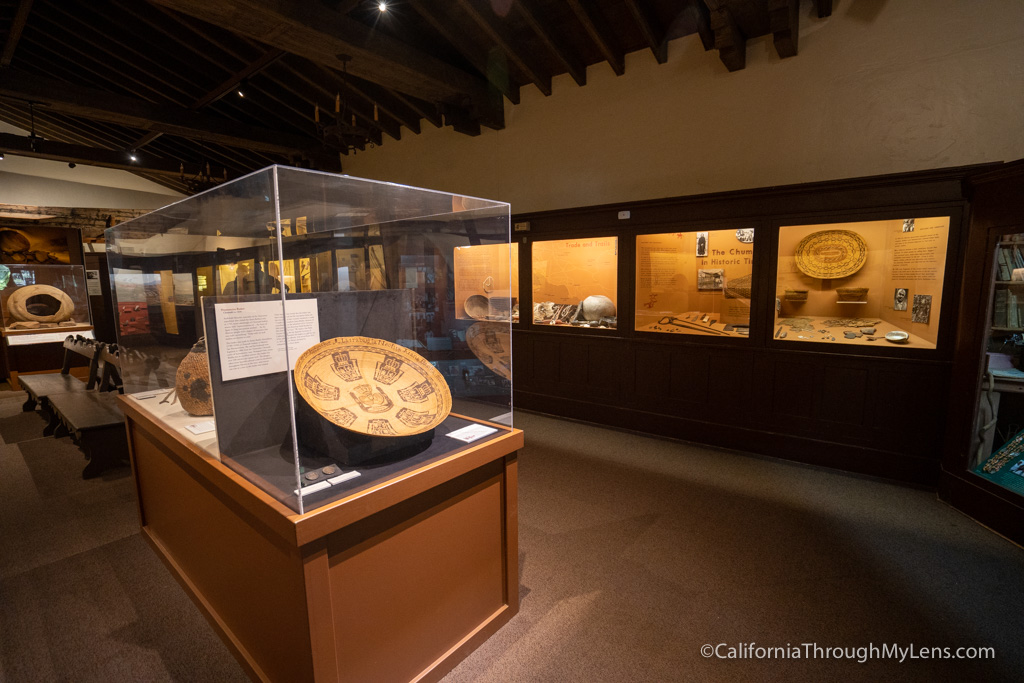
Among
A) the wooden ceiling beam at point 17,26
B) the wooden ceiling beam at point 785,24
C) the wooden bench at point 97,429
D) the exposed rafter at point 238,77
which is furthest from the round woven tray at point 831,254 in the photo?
the wooden ceiling beam at point 17,26

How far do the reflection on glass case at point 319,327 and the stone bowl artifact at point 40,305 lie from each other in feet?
19.6

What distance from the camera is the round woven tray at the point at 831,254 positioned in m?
3.25

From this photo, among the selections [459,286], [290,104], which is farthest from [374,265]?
[290,104]

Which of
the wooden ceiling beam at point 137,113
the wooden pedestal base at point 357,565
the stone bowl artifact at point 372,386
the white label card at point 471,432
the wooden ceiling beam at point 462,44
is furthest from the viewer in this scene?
the wooden ceiling beam at point 137,113

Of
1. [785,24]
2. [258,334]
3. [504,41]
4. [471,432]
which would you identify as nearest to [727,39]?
[785,24]

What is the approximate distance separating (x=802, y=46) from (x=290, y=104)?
19.1 feet

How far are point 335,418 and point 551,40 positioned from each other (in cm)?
398

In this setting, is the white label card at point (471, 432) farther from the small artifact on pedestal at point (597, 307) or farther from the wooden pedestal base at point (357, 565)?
the small artifact on pedestal at point (597, 307)

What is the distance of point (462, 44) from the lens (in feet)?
13.9

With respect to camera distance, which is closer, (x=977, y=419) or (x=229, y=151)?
(x=977, y=419)

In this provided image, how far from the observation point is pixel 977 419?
107 inches

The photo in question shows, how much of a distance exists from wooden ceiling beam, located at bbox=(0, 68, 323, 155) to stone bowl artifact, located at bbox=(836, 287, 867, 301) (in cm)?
708

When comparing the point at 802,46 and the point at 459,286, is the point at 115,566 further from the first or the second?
the point at 802,46

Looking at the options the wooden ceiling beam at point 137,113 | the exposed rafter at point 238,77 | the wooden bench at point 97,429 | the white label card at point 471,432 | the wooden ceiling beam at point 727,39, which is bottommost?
the wooden bench at point 97,429
